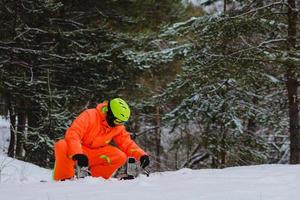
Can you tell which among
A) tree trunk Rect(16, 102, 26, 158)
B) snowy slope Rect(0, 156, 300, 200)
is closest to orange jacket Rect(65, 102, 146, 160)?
snowy slope Rect(0, 156, 300, 200)

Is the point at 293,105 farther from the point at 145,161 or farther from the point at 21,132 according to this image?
the point at 21,132

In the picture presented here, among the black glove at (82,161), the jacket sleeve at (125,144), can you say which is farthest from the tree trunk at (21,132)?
the black glove at (82,161)

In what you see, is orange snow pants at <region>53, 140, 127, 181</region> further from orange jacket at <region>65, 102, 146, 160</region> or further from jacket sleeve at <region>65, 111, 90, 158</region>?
jacket sleeve at <region>65, 111, 90, 158</region>

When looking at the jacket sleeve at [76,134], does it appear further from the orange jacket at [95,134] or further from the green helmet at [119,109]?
the green helmet at [119,109]

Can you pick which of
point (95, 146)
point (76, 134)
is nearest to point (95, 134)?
point (95, 146)

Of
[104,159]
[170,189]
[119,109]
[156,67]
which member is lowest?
[170,189]

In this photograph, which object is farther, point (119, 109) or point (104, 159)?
point (104, 159)

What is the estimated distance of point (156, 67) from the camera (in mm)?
16203

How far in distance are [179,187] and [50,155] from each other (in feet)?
28.4

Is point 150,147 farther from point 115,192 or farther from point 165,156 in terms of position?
point 115,192

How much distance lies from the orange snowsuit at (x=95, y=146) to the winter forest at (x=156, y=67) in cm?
298

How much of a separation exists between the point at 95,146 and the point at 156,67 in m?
9.16

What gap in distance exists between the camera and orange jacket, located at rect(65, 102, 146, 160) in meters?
6.43

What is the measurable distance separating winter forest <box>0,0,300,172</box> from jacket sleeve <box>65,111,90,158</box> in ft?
11.7
